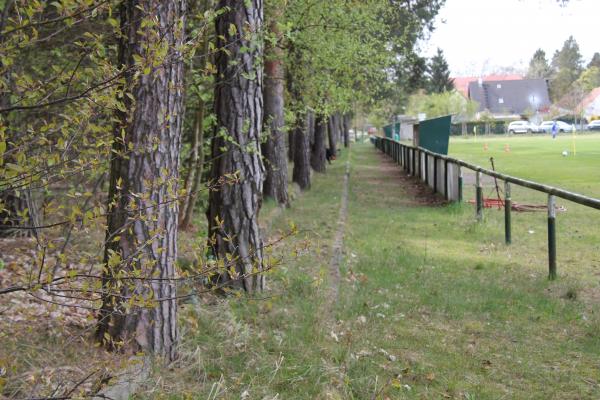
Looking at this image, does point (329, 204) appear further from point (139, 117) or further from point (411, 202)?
point (139, 117)

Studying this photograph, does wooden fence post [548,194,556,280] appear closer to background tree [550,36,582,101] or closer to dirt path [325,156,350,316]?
dirt path [325,156,350,316]

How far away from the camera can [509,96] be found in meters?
126

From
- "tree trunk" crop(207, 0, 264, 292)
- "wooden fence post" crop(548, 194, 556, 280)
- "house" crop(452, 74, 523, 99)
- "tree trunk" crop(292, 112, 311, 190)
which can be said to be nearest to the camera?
"tree trunk" crop(207, 0, 264, 292)

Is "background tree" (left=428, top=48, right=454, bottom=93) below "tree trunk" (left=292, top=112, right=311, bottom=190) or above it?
above

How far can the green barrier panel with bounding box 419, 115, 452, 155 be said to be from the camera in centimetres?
1847

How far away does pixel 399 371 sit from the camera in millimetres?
5281

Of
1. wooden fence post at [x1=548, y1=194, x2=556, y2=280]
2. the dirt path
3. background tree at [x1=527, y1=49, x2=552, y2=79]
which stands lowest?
the dirt path

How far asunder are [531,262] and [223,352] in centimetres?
553

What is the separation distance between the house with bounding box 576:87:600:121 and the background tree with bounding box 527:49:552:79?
28.4 meters

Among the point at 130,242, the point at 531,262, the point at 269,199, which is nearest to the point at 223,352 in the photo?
the point at 130,242

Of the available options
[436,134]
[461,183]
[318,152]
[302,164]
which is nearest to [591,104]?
[318,152]

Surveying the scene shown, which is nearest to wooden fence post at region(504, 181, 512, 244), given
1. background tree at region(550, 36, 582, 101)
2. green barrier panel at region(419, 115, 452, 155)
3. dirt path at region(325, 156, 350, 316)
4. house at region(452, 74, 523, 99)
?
dirt path at region(325, 156, 350, 316)

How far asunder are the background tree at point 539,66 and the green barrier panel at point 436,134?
398 feet

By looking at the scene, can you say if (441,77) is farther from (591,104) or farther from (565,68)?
(565,68)
